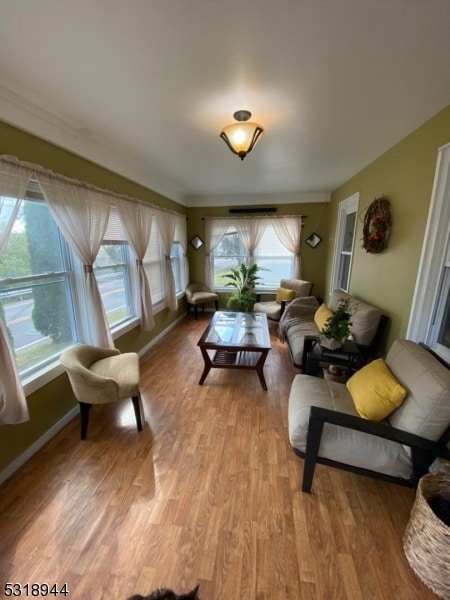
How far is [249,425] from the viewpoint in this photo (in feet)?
6.95

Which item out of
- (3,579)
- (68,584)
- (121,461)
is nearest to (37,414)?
(121,461)

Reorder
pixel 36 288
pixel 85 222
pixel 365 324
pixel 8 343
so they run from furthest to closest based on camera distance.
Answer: pixel 365 324
pixel 85 222
pixel 36 288
pixel 8 343

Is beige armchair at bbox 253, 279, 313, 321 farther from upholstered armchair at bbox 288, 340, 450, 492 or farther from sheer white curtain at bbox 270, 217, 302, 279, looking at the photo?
upholstered armchair at bbox 288, 340, 450, 492

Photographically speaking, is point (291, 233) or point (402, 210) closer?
point (402, 210)

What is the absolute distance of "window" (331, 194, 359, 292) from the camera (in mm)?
3762

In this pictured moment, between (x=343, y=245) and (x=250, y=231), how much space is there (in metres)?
1.77

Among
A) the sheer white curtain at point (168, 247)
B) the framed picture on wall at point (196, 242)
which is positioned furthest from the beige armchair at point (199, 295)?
the framed picture on wall at point (196, 242)

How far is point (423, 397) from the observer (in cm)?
131

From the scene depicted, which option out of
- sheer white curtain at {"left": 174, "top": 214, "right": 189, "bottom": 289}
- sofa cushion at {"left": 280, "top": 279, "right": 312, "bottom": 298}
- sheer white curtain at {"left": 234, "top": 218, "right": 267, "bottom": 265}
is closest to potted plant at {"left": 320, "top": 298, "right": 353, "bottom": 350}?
sofa cushion at {"left": 280, "top": 279, "right": 312, "bottom": 298}

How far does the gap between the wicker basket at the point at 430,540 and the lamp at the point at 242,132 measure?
2267 millimetres

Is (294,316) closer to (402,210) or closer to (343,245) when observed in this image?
(343,245)

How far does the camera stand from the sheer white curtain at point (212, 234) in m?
5.05

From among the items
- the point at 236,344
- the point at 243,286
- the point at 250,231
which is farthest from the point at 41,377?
the point at 250,231

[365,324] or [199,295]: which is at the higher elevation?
[365,324]
